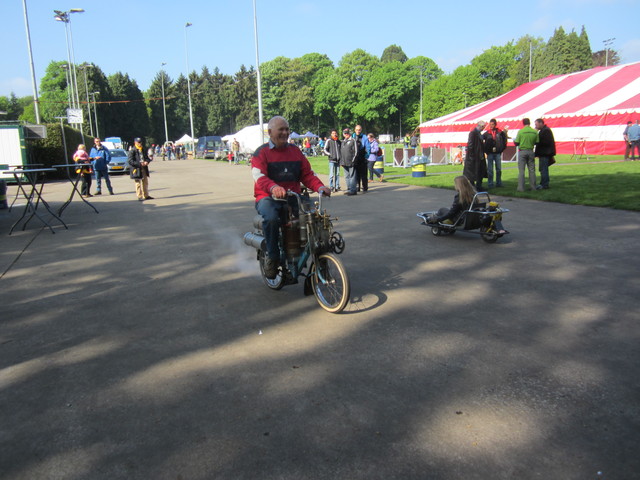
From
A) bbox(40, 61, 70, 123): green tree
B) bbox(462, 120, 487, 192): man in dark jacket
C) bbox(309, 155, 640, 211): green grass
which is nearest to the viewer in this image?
bbox(309, 155, 640, 211): green grass

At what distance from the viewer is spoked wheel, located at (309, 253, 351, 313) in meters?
4.75

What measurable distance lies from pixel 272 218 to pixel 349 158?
966cm

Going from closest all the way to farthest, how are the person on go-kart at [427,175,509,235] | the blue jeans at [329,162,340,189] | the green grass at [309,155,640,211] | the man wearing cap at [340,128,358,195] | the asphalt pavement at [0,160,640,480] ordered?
the asphalt pavement at [0,160,640,480] < the person on go-kart at [427,175,509,235] < the green grass at [309,155,640,211] < the man wearing cap at [340,128,358,195] < the blue jeans at [329,162,340,189]

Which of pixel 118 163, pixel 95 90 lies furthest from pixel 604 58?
pixel 118 163

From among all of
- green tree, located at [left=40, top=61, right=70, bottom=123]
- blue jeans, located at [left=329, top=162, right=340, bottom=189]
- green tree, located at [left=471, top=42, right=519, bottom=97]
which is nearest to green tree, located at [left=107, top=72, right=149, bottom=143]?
green tree, located at [left=40, top=61, right=70, bottom=123]

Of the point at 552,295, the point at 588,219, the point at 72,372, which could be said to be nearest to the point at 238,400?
the point at 72,372

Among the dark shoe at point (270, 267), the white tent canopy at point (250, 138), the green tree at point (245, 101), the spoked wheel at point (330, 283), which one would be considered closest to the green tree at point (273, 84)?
the green tree at point (245, 101)

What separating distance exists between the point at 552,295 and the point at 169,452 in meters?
4.16

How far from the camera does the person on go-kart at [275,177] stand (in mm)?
5047

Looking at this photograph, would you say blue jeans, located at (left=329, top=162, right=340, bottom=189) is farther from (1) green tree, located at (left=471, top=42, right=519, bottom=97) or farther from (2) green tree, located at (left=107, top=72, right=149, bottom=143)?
(1) green tree, located at (left=471, top=42, right=519, bottom=97)

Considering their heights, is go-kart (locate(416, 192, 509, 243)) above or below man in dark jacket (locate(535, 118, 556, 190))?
below

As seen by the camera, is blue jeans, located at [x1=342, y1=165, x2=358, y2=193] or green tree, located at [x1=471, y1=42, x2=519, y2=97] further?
green tree, located at [x1=471, y1=42, x2=519, y2=97]

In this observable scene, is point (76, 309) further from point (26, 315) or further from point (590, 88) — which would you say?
point (590, 88)

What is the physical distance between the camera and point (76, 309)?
5.23 metres
